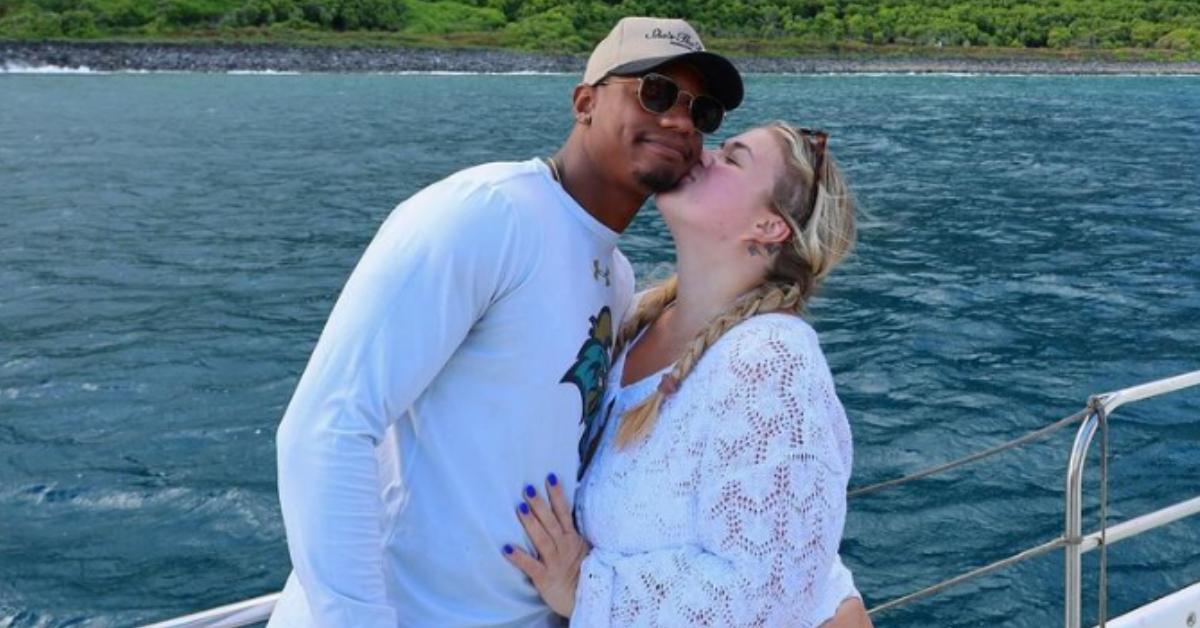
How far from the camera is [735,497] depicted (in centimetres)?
195

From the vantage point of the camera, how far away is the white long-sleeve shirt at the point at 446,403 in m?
1.97

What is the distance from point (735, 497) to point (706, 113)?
2.63 feet

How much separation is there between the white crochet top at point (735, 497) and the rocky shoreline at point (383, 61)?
2718 inches

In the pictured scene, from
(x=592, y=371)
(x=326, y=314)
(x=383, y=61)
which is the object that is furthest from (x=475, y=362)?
(x=383, y=61)

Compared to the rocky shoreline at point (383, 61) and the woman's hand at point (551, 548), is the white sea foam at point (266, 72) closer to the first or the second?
the rocky shoreline at point (383, 61)

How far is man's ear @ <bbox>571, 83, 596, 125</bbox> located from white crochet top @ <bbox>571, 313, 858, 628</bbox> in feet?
1.76

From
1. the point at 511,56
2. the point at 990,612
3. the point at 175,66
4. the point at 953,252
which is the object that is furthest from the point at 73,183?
the point at 511,56

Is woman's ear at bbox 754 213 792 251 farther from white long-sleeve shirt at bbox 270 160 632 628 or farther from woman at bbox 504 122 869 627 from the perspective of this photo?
white long-sleeve shirt at bbox 270 160 632 628

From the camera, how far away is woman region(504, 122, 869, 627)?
76.8 inches

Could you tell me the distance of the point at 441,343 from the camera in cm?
199

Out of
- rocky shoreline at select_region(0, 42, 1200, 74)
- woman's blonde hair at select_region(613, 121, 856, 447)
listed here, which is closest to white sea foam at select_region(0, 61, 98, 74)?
rocky shoreline at select_region(0, 42, 1200, 74)

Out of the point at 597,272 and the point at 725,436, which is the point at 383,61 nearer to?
the point at 597,272

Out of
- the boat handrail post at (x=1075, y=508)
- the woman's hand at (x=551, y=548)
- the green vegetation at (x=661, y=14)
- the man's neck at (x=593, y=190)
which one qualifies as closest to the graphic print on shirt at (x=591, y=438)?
the woman's hand at (x=551, y=548)

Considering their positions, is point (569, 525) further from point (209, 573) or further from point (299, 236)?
point (299, 236)
